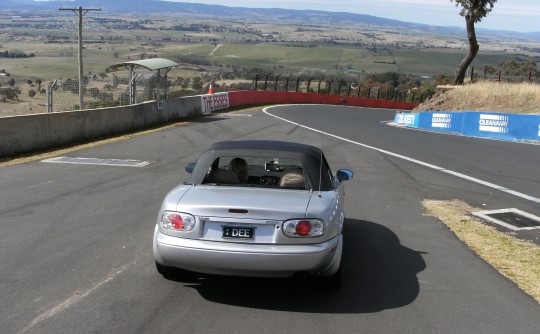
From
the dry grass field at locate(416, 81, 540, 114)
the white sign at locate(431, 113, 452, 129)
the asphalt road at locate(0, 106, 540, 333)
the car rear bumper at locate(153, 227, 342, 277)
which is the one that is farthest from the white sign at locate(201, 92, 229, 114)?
the car rear bumper at locate(153, 227, 342, 277)

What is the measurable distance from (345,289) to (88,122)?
15618mm

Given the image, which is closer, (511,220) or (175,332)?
(175,332)

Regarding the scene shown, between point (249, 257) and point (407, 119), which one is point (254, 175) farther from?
point (407, 119)

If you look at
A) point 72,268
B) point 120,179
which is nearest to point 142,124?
point 120,179

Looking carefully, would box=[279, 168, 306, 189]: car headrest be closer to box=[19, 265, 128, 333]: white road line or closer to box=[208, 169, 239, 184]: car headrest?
box=[208, 169, 239, 184]: car headrest

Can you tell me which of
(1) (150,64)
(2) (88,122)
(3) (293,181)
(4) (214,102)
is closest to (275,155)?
(3) (293,181)

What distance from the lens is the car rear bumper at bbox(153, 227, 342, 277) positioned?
505 cm

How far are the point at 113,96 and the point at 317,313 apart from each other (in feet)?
72.4

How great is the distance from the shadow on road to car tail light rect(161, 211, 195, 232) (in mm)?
702

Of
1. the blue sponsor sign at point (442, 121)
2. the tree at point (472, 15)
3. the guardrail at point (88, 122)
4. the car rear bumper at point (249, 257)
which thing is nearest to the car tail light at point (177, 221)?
the car rear bumper at point (249, 257)

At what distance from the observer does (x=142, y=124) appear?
79.7 feet

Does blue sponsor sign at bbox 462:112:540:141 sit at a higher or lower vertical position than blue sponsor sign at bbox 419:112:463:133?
higher

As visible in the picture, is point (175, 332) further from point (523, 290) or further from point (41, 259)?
point (523, 290)

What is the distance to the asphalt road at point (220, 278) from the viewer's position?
498cm
